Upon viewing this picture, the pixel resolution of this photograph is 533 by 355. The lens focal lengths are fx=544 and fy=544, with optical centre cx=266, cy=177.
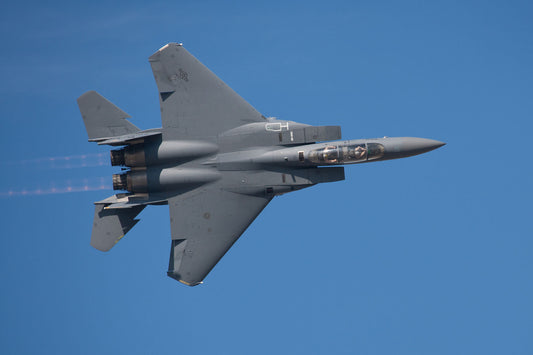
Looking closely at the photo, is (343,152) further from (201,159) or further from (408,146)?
(201,159)

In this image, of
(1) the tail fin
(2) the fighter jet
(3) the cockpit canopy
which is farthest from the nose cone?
(1) the tail fin

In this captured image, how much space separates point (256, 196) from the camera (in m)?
18.3

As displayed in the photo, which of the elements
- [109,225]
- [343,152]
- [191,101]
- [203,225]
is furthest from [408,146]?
[109,225]

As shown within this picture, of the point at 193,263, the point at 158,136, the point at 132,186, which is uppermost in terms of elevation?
the point at 158,136

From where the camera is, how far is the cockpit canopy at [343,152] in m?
17.6

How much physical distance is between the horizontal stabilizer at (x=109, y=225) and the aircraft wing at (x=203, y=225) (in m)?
→ 1.61

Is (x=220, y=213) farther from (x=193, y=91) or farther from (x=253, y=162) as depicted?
(x=193, y=91)

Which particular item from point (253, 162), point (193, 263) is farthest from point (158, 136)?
point (193, 263)

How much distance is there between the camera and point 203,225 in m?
18.3

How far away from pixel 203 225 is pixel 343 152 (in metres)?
5.26

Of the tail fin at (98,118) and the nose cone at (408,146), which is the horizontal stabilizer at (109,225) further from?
the nose cone at (408,146)

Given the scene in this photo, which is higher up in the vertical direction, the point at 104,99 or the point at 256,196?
the point at 104,99

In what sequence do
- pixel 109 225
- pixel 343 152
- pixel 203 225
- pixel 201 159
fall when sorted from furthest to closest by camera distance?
1. pixel 109 225
2. pixel 203 225
3. pixel 201 159
4. pixel 343 152

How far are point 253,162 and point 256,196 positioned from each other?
1.18 metres
